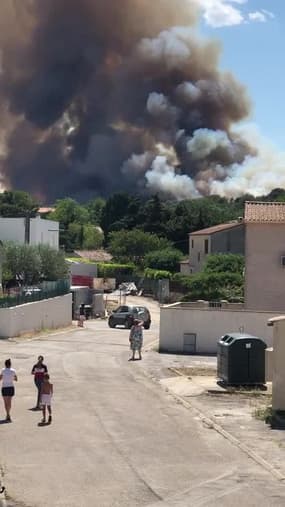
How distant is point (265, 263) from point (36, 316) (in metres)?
10.4

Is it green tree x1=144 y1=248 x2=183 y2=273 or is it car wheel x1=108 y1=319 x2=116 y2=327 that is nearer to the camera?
car wheel x1=108 y1=319 x2=116 y2=327

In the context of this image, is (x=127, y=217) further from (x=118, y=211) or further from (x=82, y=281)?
(x=82, y=281)

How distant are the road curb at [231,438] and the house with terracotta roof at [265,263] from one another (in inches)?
682

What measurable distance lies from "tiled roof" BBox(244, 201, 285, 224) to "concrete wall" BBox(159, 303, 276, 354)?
7226 mm

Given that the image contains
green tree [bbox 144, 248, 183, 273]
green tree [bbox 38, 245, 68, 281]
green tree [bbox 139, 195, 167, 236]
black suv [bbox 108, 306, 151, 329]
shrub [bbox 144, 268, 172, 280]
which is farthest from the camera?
green tree [bbox 139, 195, 167, 236]

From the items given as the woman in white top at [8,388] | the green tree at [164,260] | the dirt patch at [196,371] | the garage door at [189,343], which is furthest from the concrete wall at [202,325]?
the green tree at [164,260]

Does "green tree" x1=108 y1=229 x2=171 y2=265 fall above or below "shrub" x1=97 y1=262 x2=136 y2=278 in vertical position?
above

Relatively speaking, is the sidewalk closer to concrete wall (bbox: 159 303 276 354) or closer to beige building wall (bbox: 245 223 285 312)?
concrete wall (bbox: 159 303 276 354)

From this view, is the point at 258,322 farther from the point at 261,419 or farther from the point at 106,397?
the point at 261,419

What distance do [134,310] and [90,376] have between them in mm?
21436

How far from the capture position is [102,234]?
341 feet

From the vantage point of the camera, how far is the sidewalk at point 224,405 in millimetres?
14008

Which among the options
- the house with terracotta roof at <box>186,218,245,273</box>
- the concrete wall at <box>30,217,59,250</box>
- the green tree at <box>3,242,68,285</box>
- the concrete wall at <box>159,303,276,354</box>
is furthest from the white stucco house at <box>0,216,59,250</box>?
the concrete wall at <box>159,303,276,354</box>

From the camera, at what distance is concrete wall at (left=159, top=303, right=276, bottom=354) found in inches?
1222
